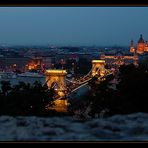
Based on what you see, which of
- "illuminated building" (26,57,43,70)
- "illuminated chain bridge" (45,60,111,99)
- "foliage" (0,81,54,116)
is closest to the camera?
"illuminated building" (26,57,43,70)

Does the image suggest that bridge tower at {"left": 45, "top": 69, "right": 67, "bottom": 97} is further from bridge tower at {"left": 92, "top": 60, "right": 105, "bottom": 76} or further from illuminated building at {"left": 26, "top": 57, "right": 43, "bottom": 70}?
illuminated building at {"left": 26, "top": 57, "right": 43, "bottom": 70}

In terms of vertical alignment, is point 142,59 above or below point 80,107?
above

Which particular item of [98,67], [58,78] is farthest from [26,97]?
[58,78]

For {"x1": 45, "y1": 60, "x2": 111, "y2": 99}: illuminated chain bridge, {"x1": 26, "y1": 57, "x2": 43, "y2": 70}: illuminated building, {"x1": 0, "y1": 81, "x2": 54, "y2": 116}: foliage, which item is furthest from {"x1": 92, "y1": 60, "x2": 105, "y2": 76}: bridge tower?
{"x1": 26, "y1": 57, "x2": 43, "y2": 70}: illuminated building

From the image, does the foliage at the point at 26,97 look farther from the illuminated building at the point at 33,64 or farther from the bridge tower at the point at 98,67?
the bridge tower at the point at 98,67

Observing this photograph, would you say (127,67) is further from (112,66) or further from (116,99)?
(116,99)

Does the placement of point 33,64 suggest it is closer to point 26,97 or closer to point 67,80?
point 26,97
